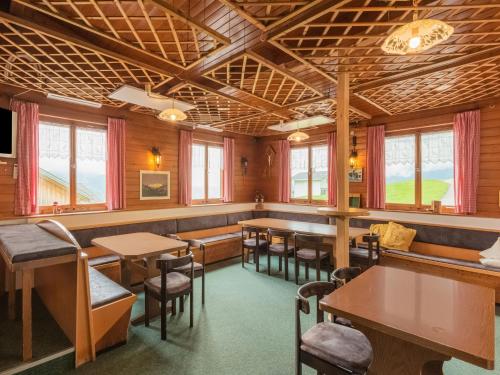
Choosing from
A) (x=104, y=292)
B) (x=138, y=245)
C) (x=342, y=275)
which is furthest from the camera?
(x=138, y=245)

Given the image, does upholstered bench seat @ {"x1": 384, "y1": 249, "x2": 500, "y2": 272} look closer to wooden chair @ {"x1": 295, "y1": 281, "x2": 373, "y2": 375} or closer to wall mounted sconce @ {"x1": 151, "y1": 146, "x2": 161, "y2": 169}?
wooden chair @ {"x1": 295, "y1": 281, "x2": 373, "y2": 375}

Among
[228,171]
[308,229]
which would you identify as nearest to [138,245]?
[308,229]

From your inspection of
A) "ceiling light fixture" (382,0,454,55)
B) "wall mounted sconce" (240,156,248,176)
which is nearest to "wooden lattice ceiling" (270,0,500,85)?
"ceiling light fixture" (382,0,454,55)

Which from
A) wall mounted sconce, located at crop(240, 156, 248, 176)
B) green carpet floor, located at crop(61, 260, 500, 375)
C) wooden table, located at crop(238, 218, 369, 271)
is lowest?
green carpet floor, located at crop(61, 260, 500, 375)

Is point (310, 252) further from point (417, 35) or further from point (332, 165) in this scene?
point (417, 35)

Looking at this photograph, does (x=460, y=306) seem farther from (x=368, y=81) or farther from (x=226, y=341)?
(x=368, y=81)

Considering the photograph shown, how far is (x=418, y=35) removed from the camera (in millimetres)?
1798

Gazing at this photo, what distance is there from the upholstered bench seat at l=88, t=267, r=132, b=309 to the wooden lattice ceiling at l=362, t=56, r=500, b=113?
4.03 meters

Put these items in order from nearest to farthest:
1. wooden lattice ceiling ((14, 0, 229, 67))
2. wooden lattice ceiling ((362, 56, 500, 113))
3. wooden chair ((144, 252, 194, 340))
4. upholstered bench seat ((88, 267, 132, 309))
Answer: wooden lattice ceiling ((14, 0, 229, 67)) < upholstered bench seat ((88, 267, 132, 309)) < wooden chair ((144, 252, 194, 340)) < wooden lattice ceiling ((362, 56, 500, 113))

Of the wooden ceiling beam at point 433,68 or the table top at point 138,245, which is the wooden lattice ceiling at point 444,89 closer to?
the wooden ceiling beam at point 433,68

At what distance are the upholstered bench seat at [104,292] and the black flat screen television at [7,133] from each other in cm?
234

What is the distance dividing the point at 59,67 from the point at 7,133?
57.7 inches

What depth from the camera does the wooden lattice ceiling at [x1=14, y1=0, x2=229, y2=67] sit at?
1.98 meters

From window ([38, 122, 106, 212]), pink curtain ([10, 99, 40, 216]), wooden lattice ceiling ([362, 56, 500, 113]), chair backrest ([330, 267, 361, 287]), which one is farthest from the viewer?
window ([38, 122, 106, 212])
